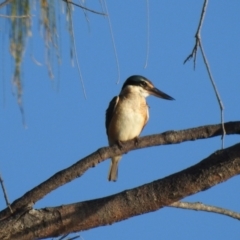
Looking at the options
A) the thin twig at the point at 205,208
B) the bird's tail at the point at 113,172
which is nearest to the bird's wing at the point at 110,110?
the bird's tail at the point at 113,172

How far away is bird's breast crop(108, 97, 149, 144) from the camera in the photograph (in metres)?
5.02

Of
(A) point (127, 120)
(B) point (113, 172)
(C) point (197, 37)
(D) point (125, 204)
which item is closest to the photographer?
(C) point (197, 37)

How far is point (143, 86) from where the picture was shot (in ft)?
18.5

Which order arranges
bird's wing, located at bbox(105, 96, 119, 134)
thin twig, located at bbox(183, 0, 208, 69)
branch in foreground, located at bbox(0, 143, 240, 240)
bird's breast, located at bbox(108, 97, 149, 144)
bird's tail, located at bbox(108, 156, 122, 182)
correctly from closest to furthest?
1. thin twig, located at bbox(183, 0, 208, 69)
2. branch in foreground, located at bbox(0, 143, 240, 240)
3. bird's breast, located at bbox(108, 97, 149, 144)
4. bird's wing, located at bbox(105, 96, 119, 134)
5. bird's tail, located at bbox(108, 156, 122, 182)

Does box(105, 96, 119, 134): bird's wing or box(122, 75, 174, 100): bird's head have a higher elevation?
box(122, 75, 174, 100): bird's head

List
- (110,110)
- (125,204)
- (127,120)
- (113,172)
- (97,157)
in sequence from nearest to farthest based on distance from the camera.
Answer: (125,204) < (97,157) < (127,120) < (110,110) < (113,172)

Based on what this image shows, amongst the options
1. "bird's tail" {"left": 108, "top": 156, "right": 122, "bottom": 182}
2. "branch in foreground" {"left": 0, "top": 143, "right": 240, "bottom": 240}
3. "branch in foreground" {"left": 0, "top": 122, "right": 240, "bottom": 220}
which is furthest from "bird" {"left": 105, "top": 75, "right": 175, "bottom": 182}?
"branch in foreground" {"left": 0, "top": 143, "right": 240, "bottom": 240}

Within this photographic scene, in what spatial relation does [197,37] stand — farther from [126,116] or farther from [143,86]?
[143,86]

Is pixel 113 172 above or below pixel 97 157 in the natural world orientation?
above

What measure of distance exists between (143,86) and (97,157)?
10.3 ft

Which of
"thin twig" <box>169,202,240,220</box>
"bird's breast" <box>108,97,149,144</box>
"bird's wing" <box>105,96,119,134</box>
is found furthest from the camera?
"bird's wing" <box>105,96,119,134</box>

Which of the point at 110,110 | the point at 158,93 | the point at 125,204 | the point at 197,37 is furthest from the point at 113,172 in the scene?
the point at 197,37

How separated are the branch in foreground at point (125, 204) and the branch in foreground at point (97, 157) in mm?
71

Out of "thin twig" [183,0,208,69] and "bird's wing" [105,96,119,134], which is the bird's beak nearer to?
"bird's wing" [105,96,119,134]
